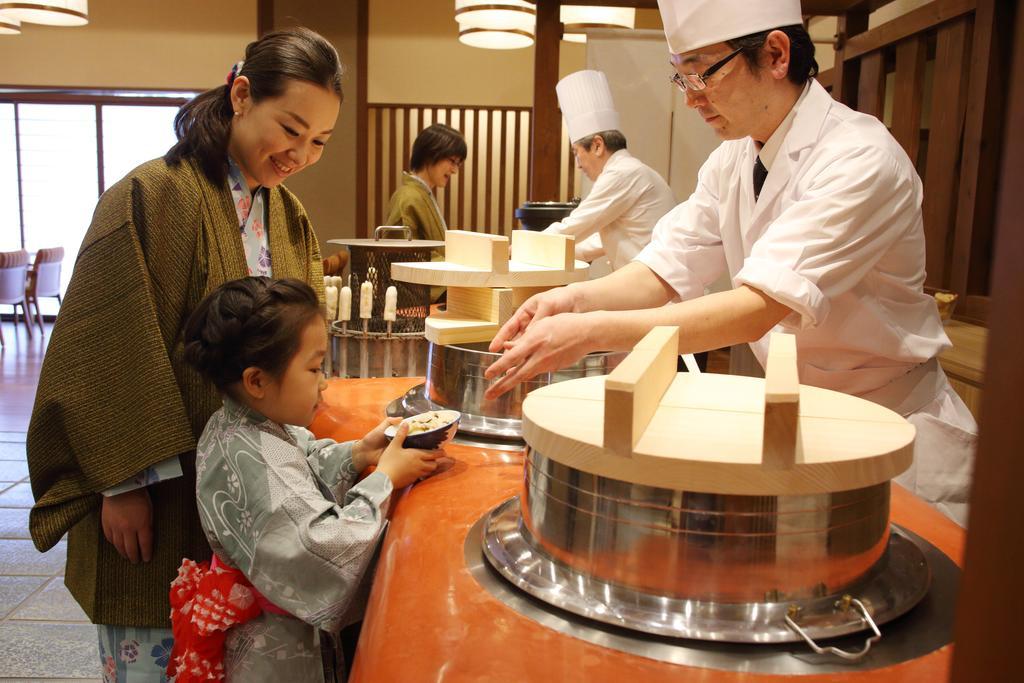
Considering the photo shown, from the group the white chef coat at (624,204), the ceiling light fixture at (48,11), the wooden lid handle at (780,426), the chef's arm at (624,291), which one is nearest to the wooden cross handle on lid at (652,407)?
the wooden lid handle at (780,426)

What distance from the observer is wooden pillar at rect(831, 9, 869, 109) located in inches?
194

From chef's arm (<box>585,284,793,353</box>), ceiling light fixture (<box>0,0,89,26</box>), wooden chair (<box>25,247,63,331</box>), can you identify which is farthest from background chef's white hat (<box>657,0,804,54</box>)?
wooden chair (<box>25,247,63,331</box>)

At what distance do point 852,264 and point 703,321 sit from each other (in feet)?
1.11

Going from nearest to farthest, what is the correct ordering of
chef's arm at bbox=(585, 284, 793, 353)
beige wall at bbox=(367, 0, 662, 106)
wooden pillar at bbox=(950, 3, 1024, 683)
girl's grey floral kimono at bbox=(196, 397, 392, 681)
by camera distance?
wooden pillar at bbox=(950, 3, 1024, 683) < girl's grey floral kimono at bbox=(196, 397, 392, 681) < chef's arm at bbox=(585, 284, 793, 353) < beige wall at bbox=(367, 0, 662, 106)

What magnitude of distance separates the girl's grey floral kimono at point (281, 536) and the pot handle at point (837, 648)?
0.72 metres

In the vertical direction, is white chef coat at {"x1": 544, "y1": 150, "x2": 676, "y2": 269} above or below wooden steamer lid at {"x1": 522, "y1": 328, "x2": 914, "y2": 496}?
above

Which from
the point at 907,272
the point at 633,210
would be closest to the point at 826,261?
the point at 907,272

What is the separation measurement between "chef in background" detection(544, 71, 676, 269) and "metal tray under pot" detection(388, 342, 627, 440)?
9.35 feet

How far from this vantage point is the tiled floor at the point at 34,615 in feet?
10.2

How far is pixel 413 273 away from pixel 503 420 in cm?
46

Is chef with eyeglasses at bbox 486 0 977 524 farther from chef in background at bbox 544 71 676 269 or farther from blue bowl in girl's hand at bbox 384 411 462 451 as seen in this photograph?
chef in background at bbox 544 71 676 269

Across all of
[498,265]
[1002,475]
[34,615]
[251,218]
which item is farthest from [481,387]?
[34,615]

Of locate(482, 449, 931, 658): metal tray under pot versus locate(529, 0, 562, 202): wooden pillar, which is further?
locate(529, 0, 562, 202): wooden pillar

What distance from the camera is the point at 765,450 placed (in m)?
0.93
